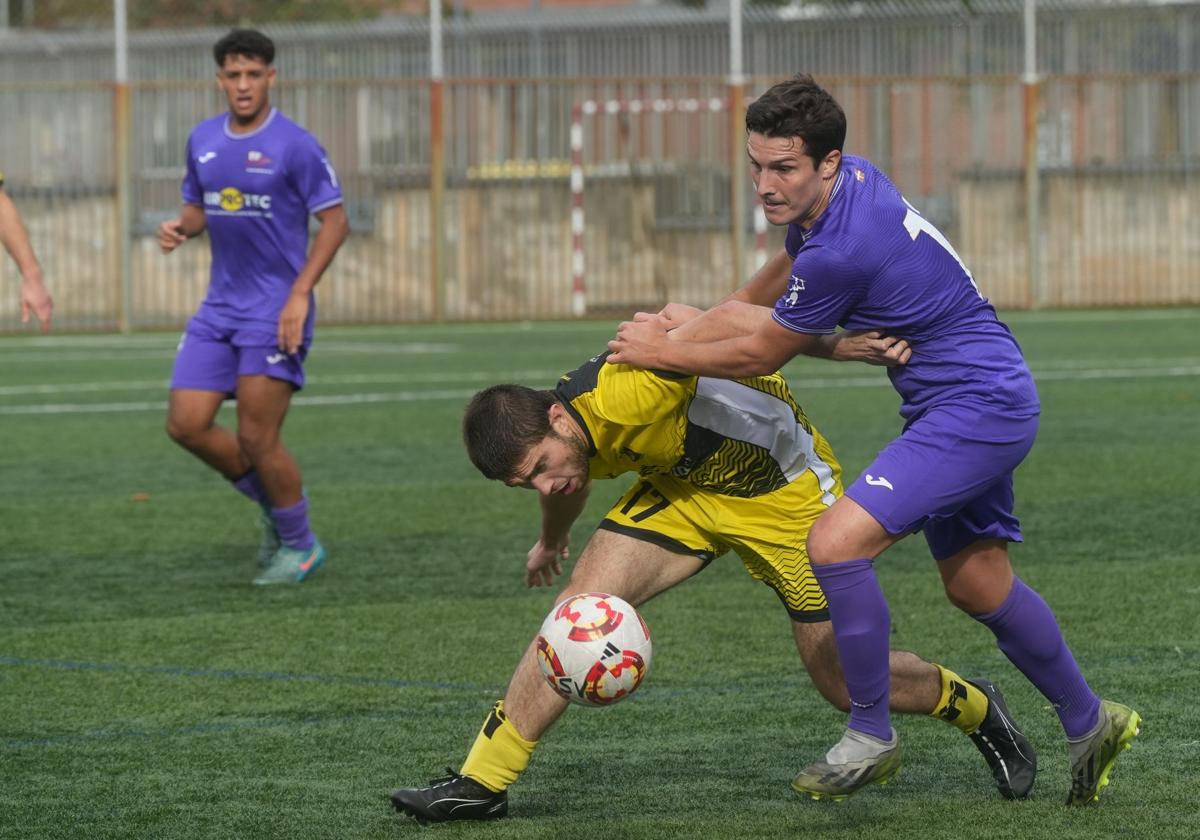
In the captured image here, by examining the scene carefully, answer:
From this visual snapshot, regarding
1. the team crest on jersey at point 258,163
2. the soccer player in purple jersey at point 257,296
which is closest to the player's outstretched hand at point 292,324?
the soccer player in purple jersey at point 257,296

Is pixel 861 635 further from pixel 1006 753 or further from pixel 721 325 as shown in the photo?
pixel 721 325

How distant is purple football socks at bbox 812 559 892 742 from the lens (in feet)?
15.6

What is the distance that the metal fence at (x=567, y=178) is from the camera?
24.1 meters

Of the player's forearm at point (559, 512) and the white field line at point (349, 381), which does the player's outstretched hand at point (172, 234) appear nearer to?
the player's forearm at point (559, 512)

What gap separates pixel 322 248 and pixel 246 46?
3.10 feet

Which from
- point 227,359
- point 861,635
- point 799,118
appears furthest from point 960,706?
point 227,359

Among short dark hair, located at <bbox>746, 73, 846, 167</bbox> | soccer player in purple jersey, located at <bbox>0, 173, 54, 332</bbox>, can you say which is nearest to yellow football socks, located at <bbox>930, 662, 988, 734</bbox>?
short dark hair, located at <bbox>746, 73, 846, 167</bbox>

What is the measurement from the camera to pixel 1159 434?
12695mm

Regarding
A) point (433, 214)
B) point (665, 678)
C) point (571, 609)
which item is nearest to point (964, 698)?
point (571, 609)

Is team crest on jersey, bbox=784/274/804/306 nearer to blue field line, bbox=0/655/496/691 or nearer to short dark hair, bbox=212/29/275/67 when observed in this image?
blue field line, bbox=0/655/496/691

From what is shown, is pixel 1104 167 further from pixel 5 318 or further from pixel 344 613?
pixel 344 613

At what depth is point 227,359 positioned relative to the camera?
8.73 metres

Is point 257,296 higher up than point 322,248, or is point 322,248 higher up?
point 322,248

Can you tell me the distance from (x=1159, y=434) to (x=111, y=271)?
49.7ft
